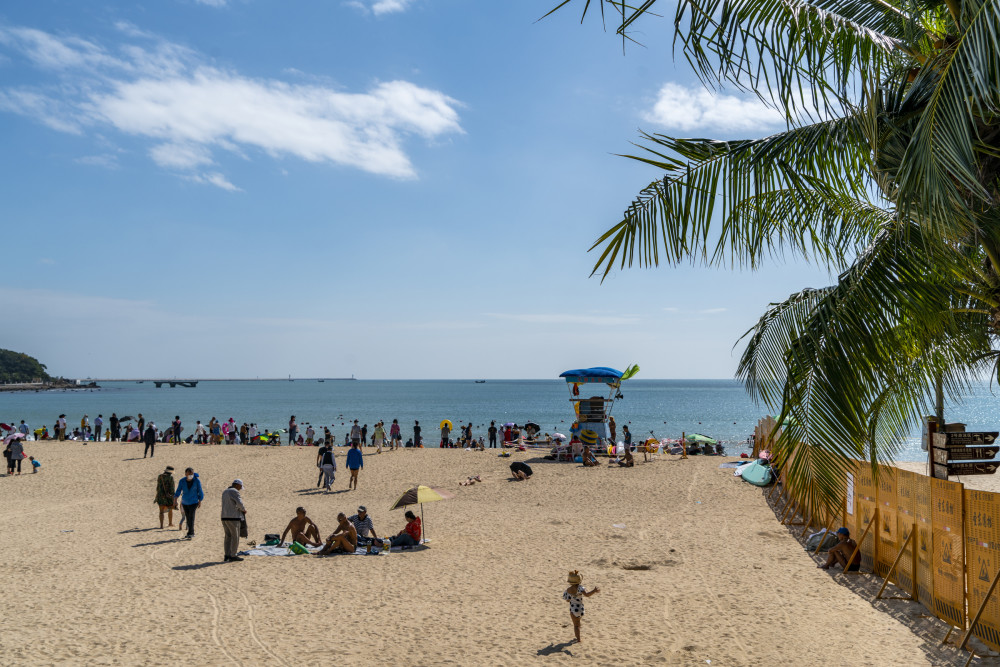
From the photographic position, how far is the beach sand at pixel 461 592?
23.4 feet

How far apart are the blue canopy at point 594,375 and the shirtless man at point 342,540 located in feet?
43.5

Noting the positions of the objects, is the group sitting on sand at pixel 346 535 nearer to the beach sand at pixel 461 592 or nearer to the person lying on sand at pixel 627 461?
the beach sand at pixel 461 592

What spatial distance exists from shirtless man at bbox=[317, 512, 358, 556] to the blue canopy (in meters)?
13.2

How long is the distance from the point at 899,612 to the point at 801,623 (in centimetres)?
134

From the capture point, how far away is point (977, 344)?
6352mm

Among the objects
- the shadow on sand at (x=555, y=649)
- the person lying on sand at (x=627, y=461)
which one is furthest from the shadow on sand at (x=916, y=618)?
the person lying on sand at (x=627, y=461)

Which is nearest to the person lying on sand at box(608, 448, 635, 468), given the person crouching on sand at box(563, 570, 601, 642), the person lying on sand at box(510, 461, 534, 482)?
the person lying on sand at box(510, 461, 534, 482)

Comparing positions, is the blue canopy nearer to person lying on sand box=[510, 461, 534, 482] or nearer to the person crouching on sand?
person lying on sand box=[510, 461, 534, 482]

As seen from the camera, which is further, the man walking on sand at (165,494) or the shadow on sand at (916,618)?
the man walking on sand at (165,494)

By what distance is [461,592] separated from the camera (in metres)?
9.26

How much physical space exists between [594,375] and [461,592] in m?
15.3

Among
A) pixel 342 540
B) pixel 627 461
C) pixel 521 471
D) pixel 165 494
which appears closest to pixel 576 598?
pixel 342 540

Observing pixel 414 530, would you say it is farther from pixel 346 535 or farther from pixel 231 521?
pixel 231 521

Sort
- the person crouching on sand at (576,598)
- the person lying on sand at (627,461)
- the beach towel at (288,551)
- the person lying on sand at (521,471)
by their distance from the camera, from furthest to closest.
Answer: the person lying on sand at (627,461)
the person lying on sand at (521,471)
the beach towel at (288,551)
the person crouching on sand at (576,598)
